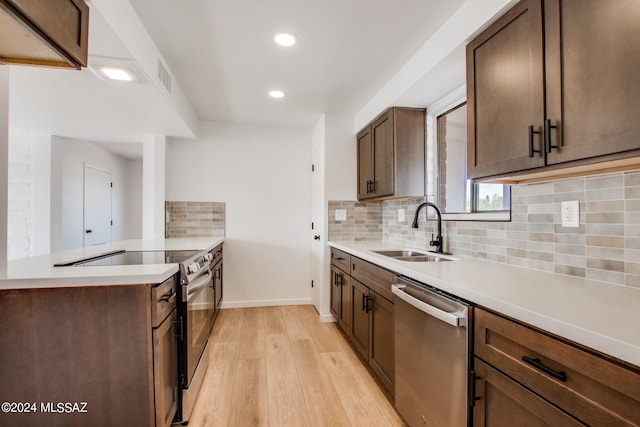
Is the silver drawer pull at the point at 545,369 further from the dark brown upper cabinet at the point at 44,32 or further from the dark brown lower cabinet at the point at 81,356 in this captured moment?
the dark brown upper cabinet at the point at 44,32

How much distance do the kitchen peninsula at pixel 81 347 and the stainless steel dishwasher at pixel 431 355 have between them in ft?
3.85

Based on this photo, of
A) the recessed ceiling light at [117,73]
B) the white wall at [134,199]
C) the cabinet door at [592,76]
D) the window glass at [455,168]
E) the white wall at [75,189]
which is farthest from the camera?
the white wall at [134,199]

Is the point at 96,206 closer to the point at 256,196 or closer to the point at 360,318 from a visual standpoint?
the point at 256,196

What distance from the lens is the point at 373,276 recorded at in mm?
2158

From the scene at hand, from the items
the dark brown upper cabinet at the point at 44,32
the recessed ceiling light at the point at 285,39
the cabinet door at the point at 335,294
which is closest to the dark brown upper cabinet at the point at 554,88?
the recessed ceiling light at the point at 285,39

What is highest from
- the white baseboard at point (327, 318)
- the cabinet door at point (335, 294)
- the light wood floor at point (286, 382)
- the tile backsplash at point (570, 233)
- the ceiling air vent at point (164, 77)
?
the ceiling air vent at point (164, 77)

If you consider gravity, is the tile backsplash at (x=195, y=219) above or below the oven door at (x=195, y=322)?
above

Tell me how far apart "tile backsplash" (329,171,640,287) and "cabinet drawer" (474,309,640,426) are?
→ 2.02 ft

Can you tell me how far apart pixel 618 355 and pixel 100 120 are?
3.90m

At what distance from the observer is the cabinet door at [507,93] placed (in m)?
1.25

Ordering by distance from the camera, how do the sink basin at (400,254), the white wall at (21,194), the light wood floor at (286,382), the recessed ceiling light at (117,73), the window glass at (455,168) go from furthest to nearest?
the white wall at (21,194), the sink basin at (400,254), the window glass at (455,168), the recessed ceiling light at (117,73), the light wood floor at (286,382)

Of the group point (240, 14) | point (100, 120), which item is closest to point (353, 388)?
point (240, 14)

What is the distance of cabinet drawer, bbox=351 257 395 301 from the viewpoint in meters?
1.91

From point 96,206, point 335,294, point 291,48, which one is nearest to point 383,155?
point 291,48
